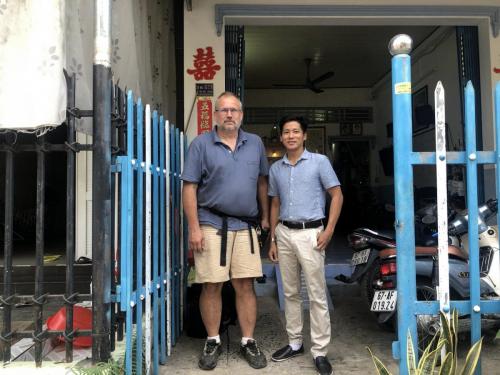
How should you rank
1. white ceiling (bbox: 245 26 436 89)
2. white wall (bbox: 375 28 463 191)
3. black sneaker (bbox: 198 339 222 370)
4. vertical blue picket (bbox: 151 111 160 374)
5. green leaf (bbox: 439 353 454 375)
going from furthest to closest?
1. white ceiling (bbox: 245 26 436 89)
2. white wall (bbox: 375 28 463 191)
3. black sneaker (bbox: 198 339 222 370)
4. vertical blue picket (bbox: 151 111 160 374)
5. green leaf (bbox: 439 353 454 375)

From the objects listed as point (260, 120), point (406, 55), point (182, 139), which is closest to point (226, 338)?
point (182, 139)

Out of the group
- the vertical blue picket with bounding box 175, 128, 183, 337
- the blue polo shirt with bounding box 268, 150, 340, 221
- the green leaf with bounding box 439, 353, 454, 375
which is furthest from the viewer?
the vertical blue picket with bounding box 175, 128, 183, 337

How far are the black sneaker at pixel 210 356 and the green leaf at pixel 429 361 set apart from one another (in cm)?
141

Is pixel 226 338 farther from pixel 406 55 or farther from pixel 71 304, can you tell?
pixel 406 55

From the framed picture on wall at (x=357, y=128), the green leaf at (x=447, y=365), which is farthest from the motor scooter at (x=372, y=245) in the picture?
the framed picture on wall at (x=357, y=128)

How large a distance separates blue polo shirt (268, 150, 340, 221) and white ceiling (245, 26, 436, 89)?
4.61m

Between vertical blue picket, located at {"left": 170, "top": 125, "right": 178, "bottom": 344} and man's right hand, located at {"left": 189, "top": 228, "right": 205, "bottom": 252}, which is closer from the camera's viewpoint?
man's right hand, located at {"left": 189, "top": 228, "right": 205, "bottom": 252}

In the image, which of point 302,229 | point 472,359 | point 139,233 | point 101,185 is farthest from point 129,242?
point 472,359

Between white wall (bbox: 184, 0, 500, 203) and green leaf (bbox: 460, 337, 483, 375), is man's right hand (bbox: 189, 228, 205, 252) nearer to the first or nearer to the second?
green leaf (bbox: 460, 337, 483, 375)

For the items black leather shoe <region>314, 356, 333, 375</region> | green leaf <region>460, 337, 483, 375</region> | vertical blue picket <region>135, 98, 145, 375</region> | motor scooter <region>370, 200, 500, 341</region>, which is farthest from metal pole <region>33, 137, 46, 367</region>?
motor scooter <region>370, 200, 500, 341</region>

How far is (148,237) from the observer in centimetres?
249

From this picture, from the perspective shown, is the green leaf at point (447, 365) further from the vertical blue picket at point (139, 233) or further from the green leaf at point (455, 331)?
the vertical blue picket at point (139, 233)

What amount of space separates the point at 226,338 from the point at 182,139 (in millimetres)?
1644

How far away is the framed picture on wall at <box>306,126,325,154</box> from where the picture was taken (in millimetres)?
11039
